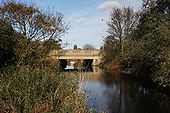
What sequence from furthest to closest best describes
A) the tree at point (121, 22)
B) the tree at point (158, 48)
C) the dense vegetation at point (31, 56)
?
1. the tree at point (121, 22)
2. the tree at point (158, 48)
3. the dense vegetation at point (31, 56)

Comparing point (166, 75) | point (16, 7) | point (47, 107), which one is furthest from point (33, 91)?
point (166, 75)

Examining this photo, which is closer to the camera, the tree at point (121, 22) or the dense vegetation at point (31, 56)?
the dense vegetation at point (31, 56)

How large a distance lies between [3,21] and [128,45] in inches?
458

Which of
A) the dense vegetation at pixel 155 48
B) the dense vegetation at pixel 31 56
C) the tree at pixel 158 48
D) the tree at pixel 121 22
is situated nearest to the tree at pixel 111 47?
the tree at pixel 121 22

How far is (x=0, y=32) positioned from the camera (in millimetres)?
7109

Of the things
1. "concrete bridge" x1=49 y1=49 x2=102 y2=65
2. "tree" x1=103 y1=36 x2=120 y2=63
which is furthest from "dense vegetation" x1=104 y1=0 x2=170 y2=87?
"concrete bridge" x1=49 y1=49 x2=102 y2=65

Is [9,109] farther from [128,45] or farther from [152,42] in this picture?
[128,45]

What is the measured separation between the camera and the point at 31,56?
8.93 meters

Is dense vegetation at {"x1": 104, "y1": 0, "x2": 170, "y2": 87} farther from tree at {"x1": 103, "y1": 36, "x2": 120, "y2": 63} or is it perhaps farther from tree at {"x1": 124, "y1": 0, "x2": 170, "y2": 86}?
tree at {"x1": 103, "y1": 36, "x2": 120, "y2": 63}

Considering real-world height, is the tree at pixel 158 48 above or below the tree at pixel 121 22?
below

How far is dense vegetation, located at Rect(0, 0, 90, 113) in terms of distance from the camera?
16.1ft

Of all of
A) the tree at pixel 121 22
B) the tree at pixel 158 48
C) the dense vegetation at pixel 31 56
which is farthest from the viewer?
the tree at pixel 121 22

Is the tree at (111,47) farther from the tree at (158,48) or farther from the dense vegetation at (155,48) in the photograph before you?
the tree at (158,48)

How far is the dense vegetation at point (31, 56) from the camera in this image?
4.90 meters
